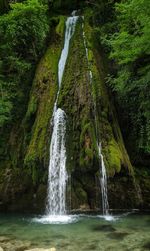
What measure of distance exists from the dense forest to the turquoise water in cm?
171

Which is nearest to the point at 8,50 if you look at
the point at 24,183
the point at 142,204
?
the point at 24,183

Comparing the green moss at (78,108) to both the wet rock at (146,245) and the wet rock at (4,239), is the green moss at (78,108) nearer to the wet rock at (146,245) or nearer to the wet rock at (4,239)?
the wet rock at (4,239)

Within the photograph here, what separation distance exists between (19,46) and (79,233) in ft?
31.9

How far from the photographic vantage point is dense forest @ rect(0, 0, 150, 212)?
471 inches

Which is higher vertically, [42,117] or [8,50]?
[8,50]

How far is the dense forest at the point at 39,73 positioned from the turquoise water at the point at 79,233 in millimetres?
1712

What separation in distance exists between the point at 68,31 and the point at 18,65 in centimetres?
266

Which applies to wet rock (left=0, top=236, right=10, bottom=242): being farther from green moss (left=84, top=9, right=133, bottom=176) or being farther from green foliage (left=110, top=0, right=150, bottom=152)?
green foliage (left=110, top=0, right=150, bottom=152)

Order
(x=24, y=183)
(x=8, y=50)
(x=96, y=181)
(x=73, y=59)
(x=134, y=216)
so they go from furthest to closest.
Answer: (x=8, y=50)
(x=73, y=59)
(x=24, y=183)
(x=96, y=181)
(x=134, y=216)

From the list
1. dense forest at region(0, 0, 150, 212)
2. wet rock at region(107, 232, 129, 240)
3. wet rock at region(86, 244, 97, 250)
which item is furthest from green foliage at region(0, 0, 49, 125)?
wet rock at region(86, 244, 97, 250)

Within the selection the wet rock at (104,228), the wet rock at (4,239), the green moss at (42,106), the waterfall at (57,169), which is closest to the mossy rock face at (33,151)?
the green moss at (42,106)

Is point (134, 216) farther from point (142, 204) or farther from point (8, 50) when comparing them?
point (8, 50)

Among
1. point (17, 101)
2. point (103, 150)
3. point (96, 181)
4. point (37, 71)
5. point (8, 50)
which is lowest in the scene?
point (96, 181)

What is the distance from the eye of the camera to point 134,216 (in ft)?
35.5
